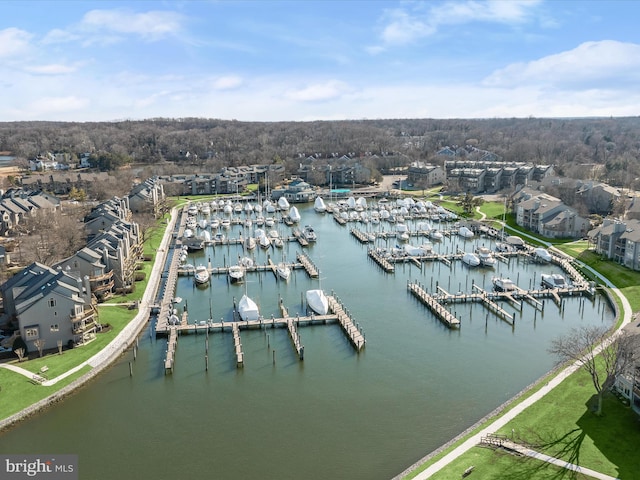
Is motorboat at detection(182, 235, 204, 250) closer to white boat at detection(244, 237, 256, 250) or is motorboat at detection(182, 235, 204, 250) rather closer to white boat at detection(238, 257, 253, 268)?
white boat at detection(244, 237, 256, 250)

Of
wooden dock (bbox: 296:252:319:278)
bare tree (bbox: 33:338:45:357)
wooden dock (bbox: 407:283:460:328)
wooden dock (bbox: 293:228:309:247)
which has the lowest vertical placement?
wooden dock (bbox: 407:283:460:328)

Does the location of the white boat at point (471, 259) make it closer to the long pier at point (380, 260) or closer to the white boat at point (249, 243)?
the long pier at point (380, 260)

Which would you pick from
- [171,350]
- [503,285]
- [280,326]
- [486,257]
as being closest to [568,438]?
[280,326]

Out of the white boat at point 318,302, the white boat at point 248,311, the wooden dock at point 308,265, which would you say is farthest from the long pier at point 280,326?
the wooden dock at point 308,265

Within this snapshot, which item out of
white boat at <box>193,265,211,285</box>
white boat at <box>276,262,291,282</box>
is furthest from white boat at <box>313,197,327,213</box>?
white boat at <box>193,265,211,285</box>

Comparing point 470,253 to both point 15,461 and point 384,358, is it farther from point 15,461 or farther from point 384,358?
point 15,461

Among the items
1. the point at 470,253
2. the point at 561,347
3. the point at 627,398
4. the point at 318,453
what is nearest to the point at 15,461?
the point at 318,453
